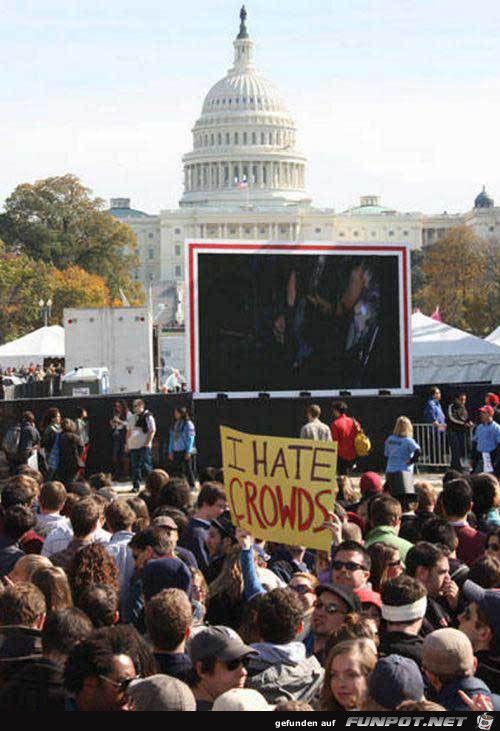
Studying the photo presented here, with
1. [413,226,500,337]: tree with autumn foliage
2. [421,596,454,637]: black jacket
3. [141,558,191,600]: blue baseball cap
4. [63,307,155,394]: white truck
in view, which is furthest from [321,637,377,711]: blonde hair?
[413,226,500,337]: tree with autumn foliage

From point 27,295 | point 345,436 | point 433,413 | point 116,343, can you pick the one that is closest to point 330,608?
point 345,436

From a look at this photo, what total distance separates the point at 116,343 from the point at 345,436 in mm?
18369

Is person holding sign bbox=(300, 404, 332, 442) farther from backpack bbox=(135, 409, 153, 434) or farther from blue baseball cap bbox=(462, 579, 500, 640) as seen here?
blue baseball cap bbox=(462, 579, 500, 640)

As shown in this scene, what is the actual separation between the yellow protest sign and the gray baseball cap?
6.95 ft

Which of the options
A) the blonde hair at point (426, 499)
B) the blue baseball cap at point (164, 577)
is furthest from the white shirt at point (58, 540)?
the blonde hair at point (426, 499)

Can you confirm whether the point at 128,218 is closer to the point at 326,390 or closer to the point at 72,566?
the point at 326,390

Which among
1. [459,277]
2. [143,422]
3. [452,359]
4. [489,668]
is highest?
[459,277]

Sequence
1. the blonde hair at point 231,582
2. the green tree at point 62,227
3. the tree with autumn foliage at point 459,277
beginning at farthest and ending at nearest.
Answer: the green tree at point 62,227 → the tree with autumn foliage at point 459,277 → the blonde hair at point 231,582

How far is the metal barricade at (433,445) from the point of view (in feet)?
77.6

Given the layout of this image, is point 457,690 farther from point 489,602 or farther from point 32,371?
point 32,371

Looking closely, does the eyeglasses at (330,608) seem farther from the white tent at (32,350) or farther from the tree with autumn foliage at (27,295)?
the tree with autumn foliage at (27,295)

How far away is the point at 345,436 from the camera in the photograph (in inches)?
766

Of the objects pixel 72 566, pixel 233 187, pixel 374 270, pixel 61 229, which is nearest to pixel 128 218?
pixel 233 187

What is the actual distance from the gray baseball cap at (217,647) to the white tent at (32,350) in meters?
45.9
